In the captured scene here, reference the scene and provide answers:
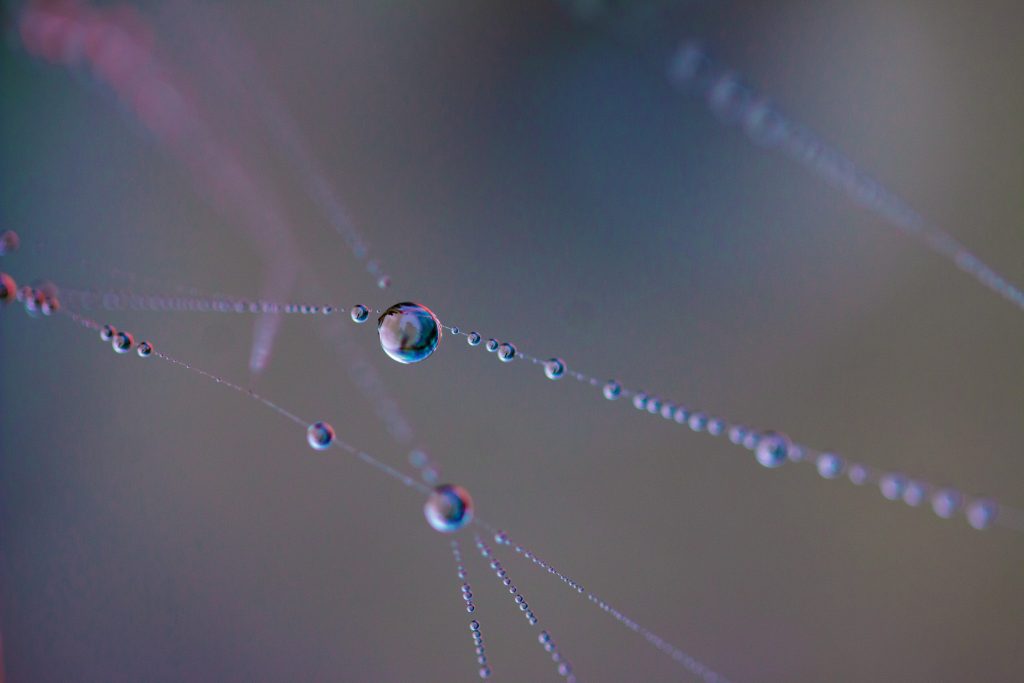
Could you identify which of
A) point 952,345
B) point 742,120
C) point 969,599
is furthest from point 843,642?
point 742,120

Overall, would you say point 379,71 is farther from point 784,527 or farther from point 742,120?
point 784,527

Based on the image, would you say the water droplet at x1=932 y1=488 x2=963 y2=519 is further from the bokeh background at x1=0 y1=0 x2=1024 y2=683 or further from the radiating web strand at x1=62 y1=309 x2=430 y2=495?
the radiating web strand at x1=62 y1=309 x2=430 y2=495

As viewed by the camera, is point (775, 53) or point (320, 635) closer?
point (775, 53)

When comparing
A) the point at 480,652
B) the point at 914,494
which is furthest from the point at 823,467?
the point at 480,652

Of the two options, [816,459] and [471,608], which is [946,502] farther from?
[471,608]

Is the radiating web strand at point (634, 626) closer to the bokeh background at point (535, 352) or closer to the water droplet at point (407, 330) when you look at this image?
the bokeh background at point (535, 352)

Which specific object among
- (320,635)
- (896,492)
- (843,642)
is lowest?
(320,635)
